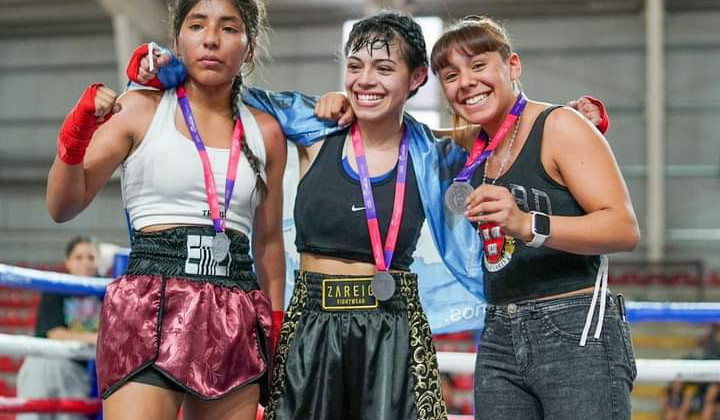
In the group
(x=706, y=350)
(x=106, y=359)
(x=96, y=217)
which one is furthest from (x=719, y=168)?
(x=106, y=359)

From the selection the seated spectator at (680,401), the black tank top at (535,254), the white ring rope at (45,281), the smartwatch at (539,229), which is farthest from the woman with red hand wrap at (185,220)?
the seated spectator at (680,401)

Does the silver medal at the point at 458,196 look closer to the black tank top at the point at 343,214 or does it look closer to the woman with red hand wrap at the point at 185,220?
the black tank top at the point at 343,214

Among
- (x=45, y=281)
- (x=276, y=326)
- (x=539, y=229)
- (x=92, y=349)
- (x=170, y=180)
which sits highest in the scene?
(x=170, y=180)

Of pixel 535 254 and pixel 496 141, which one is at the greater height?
pixel 496 141

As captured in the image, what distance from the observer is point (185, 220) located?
192 centimetres

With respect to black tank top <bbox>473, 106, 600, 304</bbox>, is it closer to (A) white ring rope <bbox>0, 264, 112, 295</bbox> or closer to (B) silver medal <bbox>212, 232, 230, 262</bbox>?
(B) silver medal <bbox>212, 232, 230, 262</bbox>

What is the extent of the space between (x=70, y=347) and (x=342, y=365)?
1.18m

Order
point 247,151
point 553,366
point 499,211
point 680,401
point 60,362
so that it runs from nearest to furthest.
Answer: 1. point 499,211
2. point 553,366
3. point 247,151
4. point 60,362
5. point 680,401

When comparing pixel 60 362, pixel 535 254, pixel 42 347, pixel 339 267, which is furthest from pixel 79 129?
pixel 60 362

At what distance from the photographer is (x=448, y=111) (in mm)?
2201

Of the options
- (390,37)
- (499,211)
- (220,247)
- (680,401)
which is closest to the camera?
(499,211)

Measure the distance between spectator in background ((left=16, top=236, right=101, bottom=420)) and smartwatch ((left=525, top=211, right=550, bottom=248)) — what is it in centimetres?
250

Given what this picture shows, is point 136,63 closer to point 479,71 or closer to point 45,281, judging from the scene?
point 479,71

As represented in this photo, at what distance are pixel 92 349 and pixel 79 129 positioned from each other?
1.29 m
